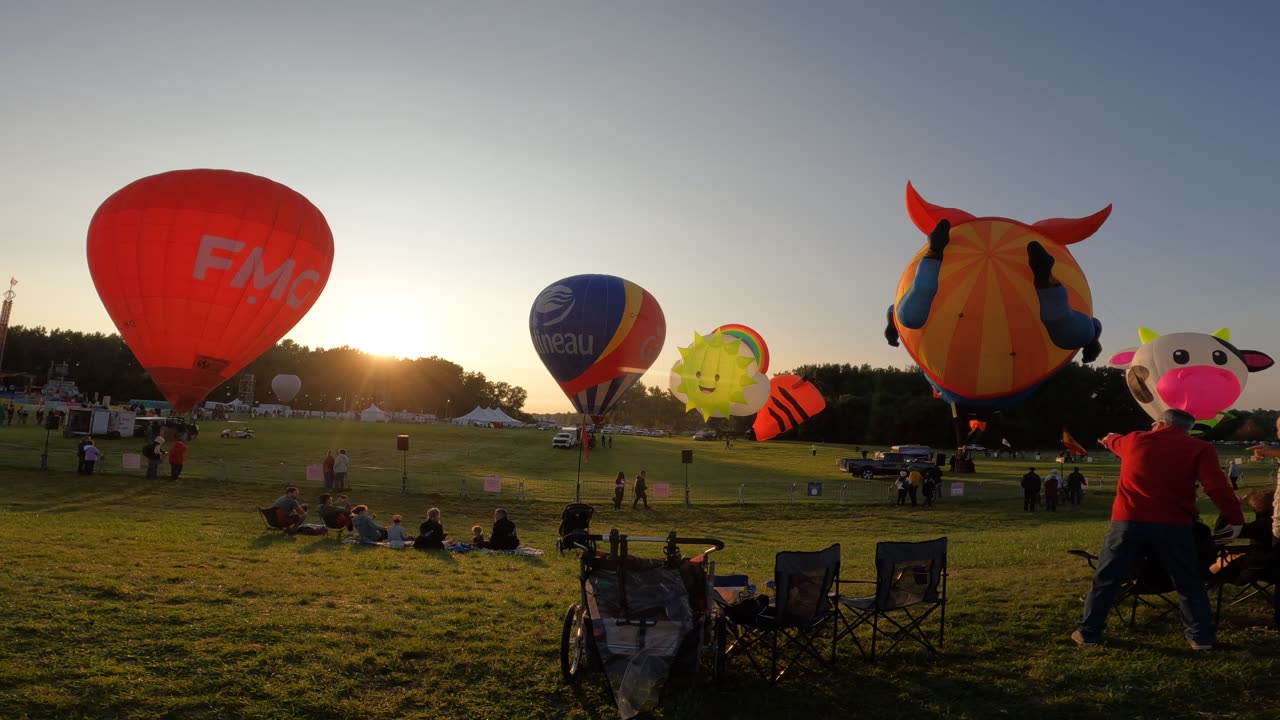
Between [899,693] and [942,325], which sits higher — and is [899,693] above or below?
below

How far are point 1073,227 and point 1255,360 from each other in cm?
416

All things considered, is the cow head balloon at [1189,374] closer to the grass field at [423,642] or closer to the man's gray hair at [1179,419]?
the grass field at [423,642]

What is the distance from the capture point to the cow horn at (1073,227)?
41.3ft

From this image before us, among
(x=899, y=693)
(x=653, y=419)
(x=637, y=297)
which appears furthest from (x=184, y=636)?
(x=653, y=419)

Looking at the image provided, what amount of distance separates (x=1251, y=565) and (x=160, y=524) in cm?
1812

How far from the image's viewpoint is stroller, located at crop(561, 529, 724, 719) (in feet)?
20.0

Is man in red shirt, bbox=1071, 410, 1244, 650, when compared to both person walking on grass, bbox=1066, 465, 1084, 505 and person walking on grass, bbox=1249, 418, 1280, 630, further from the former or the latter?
person walking on grass, bbox=1066, 465, 1084, 505

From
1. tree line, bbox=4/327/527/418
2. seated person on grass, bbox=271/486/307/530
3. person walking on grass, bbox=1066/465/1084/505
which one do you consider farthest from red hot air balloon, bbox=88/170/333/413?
tree line, bbox=4/327/527/418

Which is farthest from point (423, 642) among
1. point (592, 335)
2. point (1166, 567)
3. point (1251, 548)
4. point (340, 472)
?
point (592, 335)

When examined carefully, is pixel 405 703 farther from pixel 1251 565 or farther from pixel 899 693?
pixel 1251 565

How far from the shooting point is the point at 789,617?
6.85 metres

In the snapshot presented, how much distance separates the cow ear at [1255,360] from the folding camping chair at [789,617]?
10.5 meters

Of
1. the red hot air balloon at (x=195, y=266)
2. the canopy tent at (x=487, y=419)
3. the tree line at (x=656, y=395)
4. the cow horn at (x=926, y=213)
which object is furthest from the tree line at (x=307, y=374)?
the cow horn at (x=926, y=213)

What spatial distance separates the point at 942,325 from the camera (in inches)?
484
